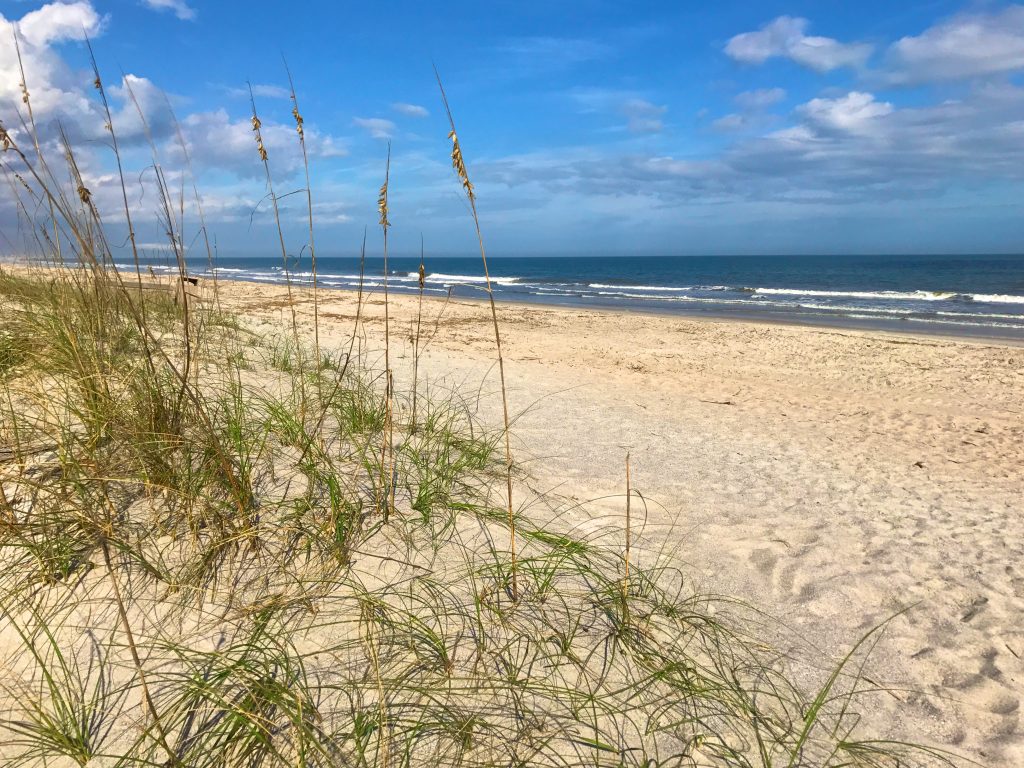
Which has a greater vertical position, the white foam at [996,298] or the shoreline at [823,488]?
the white foam at [996,298]

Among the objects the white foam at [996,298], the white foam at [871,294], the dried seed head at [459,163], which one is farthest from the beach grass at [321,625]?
the white foam at [996,298]

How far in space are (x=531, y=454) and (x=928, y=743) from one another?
9.06ft

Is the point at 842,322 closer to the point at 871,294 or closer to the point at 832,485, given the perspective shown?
the point at 871,294

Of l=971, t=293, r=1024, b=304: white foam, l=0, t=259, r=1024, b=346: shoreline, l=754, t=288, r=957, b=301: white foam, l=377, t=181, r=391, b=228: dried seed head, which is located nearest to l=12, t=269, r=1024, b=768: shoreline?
l=377, t=181, r=391, b=228: dried seed head

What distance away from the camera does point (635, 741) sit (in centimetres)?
169

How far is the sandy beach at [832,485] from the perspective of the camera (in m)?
2.34

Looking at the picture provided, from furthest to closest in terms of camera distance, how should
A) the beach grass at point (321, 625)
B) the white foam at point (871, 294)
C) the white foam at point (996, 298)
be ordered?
the white foam at point (871, 294) → the white foam at point (996, 298) → the beach grass at point (321, 625)

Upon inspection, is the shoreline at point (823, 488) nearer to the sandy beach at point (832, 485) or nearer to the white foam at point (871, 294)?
the sandy beach at point (832, 485)

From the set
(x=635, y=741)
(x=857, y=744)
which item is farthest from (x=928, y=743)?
(x=635, y=741)

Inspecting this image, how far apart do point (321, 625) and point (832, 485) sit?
386cm

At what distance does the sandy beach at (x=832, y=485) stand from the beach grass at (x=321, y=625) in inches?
10.2

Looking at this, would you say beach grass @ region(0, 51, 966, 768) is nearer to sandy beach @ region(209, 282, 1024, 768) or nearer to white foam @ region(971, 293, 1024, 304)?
sandy beach @ region(209, 282, 1024, 768)

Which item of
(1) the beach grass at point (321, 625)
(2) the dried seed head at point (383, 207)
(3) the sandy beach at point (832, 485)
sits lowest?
(3) the sandy beach at point (832, 485)

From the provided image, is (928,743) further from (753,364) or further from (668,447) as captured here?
(753,364)
